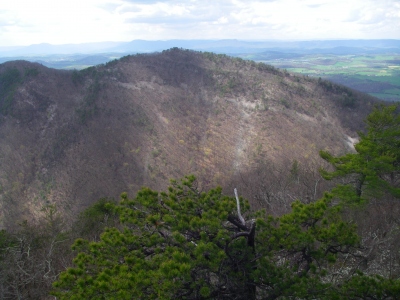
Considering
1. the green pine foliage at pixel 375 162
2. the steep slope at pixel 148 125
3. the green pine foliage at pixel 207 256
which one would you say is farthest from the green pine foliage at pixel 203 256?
the steep slope at pixel 148 125

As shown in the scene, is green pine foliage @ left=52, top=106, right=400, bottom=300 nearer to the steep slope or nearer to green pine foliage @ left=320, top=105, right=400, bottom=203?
green pine foliage @ left=320, top=105, right=400, bottom=203

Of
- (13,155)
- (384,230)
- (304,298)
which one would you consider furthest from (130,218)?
(13,155)

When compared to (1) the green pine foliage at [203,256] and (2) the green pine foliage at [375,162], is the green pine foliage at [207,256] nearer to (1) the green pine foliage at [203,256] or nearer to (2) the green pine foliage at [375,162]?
(1) the green pine foliage at [203,256]

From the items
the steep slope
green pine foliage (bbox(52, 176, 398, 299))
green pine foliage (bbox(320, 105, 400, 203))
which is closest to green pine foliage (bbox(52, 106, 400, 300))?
green pine foliage (bbox(52, 176, 398, 299))

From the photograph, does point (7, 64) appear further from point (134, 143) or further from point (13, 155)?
point (134, 143)

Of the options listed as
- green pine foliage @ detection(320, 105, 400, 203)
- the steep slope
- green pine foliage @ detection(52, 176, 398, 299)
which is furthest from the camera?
the steep slope

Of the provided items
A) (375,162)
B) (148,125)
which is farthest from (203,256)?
(148,125)

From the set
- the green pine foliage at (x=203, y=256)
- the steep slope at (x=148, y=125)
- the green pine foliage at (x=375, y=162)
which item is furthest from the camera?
the steep slope at (x=148, y=125)

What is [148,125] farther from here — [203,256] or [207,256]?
[203,256]

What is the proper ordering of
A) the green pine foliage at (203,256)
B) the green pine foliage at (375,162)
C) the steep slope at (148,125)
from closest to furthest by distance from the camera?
1. the green pine foliage at (203,256)
2. the green pine foliage at (375,162)
3. the steep slope at (148,125)

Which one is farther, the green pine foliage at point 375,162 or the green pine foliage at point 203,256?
the green pine foliage at point 375,162
